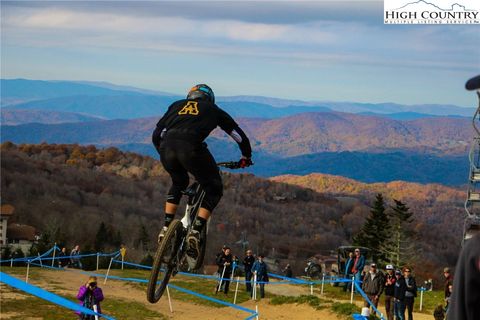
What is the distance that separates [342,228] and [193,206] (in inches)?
6835

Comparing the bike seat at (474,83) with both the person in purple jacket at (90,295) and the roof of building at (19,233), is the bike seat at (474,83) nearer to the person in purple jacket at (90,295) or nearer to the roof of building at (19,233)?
the person in purple jacket at (90,295)

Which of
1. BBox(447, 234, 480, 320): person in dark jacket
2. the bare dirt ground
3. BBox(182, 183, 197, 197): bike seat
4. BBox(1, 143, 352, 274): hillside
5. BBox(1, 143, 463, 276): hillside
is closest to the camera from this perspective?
BBox(447, 234, 480, 320): person in dark jacket

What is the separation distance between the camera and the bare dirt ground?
21656 mm

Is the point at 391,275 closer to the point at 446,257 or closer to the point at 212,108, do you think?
the point at 212,108

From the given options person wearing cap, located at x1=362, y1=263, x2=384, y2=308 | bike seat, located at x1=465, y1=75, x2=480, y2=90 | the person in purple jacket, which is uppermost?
bike seat, located at x1=465, y1=75, x2=480, y2=90

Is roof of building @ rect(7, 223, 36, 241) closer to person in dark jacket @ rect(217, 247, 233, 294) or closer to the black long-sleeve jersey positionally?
person in dark jacket @ rect(217, 247, 233, 294)

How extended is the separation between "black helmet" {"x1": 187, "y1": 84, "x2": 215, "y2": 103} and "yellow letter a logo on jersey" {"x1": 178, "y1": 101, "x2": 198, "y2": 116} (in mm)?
124

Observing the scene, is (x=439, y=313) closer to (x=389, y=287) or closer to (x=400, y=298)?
(x=400, y=298)

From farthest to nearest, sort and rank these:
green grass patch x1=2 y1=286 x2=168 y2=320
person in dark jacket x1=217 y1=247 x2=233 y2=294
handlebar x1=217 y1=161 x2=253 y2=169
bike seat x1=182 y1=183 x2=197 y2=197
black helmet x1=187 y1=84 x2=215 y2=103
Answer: person in dark jacket x1=217 y1=247 x2=233 y2=294 → green grass patch x1=2 y1=286 x2=168 y2=320 → handlebar x1=217 y1=161 x2=253 y2=169 → bike seat x1=182 y1=183 x2=197 y2=197 → black helmet x1=187 y1=84 x2=215 y2=103

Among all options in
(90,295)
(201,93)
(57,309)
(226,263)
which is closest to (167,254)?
(201,93)

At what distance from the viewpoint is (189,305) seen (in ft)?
78.9

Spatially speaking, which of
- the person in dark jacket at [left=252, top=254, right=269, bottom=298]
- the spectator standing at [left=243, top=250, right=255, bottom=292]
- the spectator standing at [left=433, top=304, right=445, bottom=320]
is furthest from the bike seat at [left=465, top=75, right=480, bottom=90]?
the spectator standing at [left=243, top=250, right=255, bottom=292]

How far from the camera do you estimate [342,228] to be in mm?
180000

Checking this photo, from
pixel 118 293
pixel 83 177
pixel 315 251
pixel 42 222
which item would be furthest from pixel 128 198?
pixel 118 293
